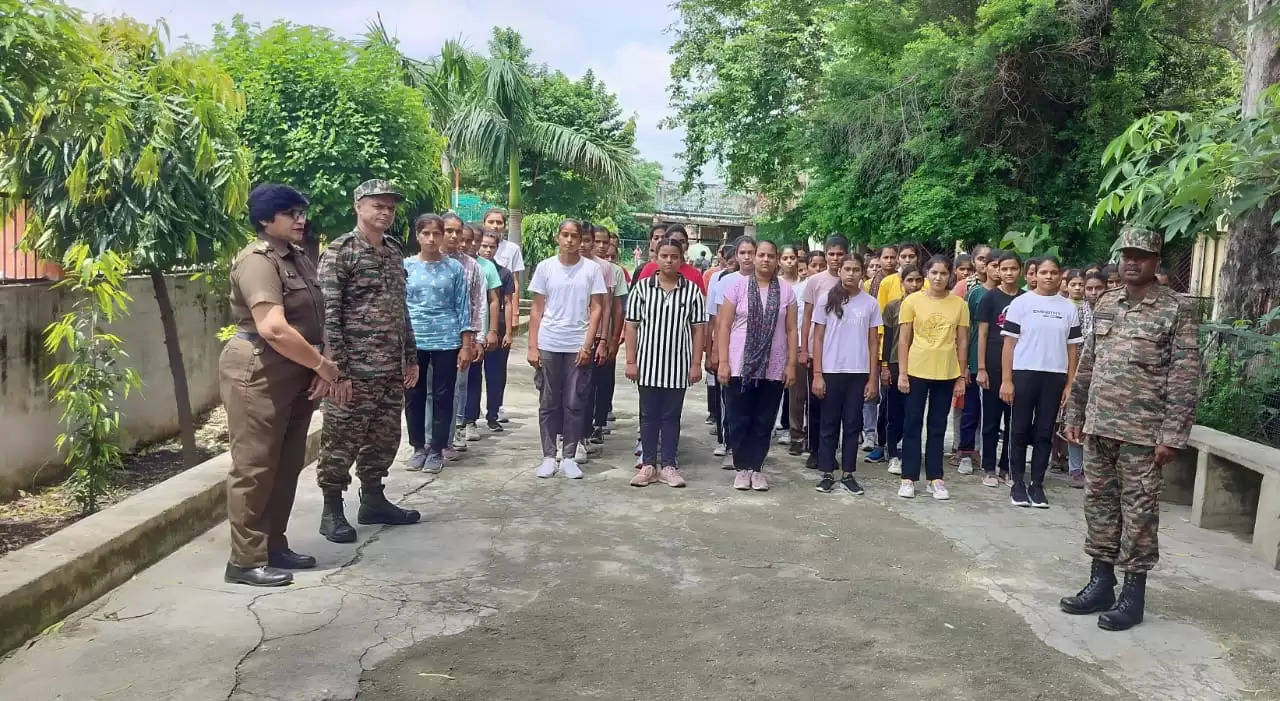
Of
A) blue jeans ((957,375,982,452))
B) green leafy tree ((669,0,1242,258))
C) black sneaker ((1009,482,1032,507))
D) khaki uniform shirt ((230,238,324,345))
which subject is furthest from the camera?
green leafy tree ((669,0,1242,258))

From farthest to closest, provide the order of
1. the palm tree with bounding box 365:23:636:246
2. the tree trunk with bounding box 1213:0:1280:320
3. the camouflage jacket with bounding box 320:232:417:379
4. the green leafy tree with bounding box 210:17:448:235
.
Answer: the palm tree with bounding box 365:23:636:246 → the green leafy tree with bounding box 210:17:448:235 → the tree trunk with bounding box 1213:0:1280:320 → the camouflage jacket with bounding box 320:232:417:379

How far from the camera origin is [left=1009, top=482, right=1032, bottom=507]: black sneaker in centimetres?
676

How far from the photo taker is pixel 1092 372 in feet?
16.0

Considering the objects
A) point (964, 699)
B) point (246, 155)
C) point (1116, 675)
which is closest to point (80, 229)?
point (246, 155)

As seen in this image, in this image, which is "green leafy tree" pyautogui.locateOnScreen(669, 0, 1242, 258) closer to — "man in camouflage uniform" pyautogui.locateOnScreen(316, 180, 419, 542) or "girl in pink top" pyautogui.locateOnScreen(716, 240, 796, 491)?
"girl in pink top" pyautogui.locateOnScreen(716, 240, 796, 491)

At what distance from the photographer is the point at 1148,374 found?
14.9 feet

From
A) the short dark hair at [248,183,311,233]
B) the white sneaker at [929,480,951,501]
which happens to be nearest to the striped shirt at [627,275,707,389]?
the white sneaker at [929,480,951,501]

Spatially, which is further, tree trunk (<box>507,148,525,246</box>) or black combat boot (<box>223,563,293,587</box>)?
tree trunk (<box>507,148,525,246</box>)

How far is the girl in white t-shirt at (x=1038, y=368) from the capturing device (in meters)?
6.69

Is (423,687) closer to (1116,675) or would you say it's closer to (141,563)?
(141,563)

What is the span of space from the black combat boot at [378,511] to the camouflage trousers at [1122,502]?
3742 millimetres

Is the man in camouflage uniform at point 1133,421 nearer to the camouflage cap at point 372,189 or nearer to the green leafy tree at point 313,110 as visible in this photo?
the camouflage cap at point 372,189

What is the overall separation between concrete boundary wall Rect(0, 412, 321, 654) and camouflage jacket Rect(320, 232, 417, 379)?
1174 mm

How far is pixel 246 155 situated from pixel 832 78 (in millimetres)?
12806
